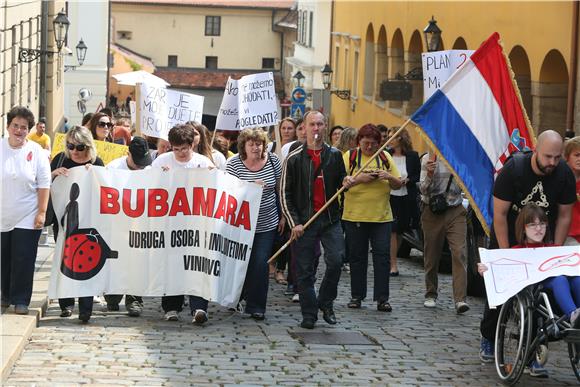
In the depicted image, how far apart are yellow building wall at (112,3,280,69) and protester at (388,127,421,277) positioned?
72085mm

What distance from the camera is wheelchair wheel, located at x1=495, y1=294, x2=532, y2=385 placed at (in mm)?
8789

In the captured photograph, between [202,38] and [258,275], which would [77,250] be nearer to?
[258,275]

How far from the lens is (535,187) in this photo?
31.3 feet

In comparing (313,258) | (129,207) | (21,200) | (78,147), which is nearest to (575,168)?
(313,258)

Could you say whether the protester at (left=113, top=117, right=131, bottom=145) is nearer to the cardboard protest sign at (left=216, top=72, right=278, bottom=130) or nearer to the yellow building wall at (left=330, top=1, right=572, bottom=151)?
the cardboard protest sign at (left=216, top=72, right=278, bottom=130)

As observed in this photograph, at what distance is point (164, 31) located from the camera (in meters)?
87.9

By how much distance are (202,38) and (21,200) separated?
79046 mm

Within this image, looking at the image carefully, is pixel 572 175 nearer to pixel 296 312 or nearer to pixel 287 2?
pixel 296 312

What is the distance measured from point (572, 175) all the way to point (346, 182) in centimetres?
271

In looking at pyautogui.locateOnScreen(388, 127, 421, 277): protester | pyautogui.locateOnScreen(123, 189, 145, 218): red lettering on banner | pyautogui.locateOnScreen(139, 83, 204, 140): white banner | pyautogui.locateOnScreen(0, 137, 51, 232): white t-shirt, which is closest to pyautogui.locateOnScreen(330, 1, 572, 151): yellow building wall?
pyautogui.locateOnScreen(388, 127, 421, 277): protester

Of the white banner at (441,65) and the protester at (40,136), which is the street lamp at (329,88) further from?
the white banner at (441,65)

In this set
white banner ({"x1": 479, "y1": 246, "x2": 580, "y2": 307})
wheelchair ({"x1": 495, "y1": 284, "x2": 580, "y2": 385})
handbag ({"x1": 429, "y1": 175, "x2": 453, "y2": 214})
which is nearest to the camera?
wheelchair ({"x1": 495, "y1": 284, "x2": 580, "y2": 385})

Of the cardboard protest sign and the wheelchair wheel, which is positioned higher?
the cardboard protest sign

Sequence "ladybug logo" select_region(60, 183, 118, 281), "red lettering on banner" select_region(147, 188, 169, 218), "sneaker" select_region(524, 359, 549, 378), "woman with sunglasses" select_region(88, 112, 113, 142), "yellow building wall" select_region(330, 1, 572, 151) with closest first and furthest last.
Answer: "sneaker" select_region(524, 359, 549, 378)
"ladybug logo" select_region(60, 183, 118, 281)
"red lettering on banner" select_region(147, 188, 169, 218)
"woman with sunglasses" select_region(88, 112, 113, 142)
"yellow building wall" select_region(330, 1, 572, 151)
